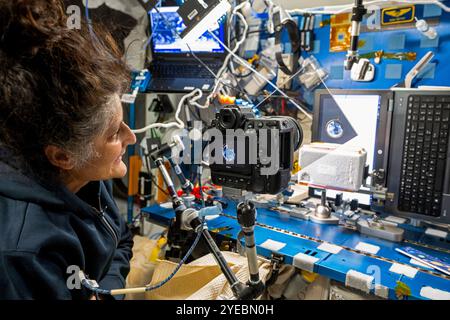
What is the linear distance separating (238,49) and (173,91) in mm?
407

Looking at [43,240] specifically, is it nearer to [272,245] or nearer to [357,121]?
[272,245]

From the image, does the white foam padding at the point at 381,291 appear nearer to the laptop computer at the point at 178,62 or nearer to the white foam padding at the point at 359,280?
the white foam padding at the point at 359,280

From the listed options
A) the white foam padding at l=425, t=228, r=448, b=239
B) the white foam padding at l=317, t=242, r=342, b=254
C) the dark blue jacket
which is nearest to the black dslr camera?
the dark blue jacket

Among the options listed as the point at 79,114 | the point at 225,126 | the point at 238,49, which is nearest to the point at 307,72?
the point at 238,49

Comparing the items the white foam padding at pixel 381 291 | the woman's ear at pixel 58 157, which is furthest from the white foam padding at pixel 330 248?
the woman's ear at pixel 58 157

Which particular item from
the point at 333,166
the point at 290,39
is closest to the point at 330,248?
the point at 333,166

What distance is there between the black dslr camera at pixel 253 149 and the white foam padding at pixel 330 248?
1.39 ft

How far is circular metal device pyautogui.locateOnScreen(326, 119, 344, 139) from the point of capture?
123cm

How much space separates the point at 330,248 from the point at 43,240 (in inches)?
30.9

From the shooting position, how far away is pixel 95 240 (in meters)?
0.67

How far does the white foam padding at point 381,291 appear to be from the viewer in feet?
2.53

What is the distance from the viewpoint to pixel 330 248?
98 cm
